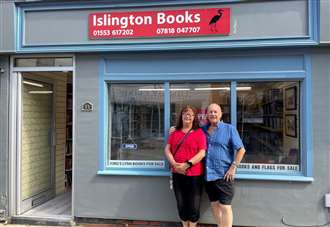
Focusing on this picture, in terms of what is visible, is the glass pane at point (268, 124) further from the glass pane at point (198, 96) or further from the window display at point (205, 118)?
the glass pane at point (198, 96)

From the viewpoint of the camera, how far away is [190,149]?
185 inches

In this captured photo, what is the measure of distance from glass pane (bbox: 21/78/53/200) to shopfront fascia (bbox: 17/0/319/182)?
959 millimetres

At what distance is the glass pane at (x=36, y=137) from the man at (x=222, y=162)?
3.02m

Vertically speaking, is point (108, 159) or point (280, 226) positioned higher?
point (108, 159)

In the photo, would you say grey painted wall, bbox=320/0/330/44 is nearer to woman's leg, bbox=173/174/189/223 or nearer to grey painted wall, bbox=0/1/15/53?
woman's leg, bbox=173/174/189/223

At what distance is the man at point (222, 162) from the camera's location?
4.70m

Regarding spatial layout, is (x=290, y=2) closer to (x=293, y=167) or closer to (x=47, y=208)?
(x=293, y=167)

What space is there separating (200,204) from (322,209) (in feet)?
5.26

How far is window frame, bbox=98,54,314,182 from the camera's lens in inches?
196

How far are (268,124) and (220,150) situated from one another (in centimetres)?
96

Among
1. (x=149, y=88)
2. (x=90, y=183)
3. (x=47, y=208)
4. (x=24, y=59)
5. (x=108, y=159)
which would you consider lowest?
(x=47, y=208)

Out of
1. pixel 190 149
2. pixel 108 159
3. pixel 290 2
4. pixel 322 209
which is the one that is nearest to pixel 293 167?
pixel 322 209

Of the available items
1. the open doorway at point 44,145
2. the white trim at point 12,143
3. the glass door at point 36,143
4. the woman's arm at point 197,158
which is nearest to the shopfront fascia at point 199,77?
the white trim at point 12,143

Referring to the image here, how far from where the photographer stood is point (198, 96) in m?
5.38
